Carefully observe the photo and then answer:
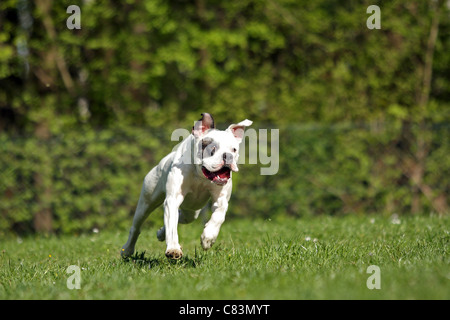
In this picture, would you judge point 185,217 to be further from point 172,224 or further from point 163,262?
point 172,224

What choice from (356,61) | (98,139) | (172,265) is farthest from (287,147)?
(172,265)

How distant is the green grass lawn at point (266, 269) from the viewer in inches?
142

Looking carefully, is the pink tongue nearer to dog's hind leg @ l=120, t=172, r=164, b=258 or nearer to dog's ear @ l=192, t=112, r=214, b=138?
dog's ear @ l=192, t=112, r=214, b=138

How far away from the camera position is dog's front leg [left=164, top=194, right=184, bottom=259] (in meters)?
4.35

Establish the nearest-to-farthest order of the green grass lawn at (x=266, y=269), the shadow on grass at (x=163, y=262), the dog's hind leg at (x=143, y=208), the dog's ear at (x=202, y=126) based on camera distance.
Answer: the green grass lawn at (x=266, y=269), the dog's ear at (x=202, y=126), the shadow on grass at (x=163, y=262), the dog's hind leg at (x=143, y=208)

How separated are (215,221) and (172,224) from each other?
36 centimetres

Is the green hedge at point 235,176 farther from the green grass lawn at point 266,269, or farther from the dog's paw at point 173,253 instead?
the dog's paw at point 173,253

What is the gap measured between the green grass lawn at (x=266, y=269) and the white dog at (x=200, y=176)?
377mm

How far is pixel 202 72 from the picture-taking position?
40.1 ft

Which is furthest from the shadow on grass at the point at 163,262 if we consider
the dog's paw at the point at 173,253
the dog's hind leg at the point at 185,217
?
the dog's paw at the point at 173,253

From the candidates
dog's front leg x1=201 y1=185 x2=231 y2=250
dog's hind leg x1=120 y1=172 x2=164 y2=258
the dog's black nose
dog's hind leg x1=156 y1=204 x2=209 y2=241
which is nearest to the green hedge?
dog's hind leg x1=120 y1=172 x2=164 y2=258

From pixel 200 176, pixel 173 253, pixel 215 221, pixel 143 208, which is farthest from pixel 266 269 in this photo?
pixel 143 208

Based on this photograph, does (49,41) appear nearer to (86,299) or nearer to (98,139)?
(98,139)

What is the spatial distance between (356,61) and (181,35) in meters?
3.79
